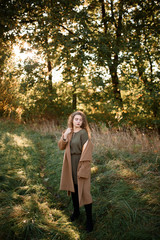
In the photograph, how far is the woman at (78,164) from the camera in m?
3.12

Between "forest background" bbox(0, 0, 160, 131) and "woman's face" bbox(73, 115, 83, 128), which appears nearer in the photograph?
"woman's face" bbox(73, 115, 83, 128)

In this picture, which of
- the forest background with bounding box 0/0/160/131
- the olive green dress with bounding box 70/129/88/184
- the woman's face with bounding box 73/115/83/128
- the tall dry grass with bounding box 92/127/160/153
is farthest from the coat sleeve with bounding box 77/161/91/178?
the forest background with bounding box 0/0/160/131

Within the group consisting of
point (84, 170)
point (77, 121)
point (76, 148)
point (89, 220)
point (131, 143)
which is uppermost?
point (77, 121)

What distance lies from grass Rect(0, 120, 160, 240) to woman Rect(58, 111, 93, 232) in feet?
1.18

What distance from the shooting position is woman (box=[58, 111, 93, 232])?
312cm

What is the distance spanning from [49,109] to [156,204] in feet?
43.9

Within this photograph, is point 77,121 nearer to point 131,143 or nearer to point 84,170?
point 84,170

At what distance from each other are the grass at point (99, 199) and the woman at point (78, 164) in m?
0.36

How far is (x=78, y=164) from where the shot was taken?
3.20 meters

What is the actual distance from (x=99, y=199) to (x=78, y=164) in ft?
3.82

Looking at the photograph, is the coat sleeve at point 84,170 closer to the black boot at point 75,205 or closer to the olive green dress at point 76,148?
the olive green dress at point 76,148

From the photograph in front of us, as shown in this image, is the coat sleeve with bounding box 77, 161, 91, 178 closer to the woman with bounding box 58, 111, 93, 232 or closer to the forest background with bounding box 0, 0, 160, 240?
the woman with bounding box 58, 111, 93, 232

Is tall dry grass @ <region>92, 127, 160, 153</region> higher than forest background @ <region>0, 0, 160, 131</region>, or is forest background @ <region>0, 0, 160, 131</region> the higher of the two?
forest background @ <region>0, 0, 160, 131</region>

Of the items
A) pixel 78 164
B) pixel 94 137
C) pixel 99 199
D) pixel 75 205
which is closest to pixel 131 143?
pixel 94 137
